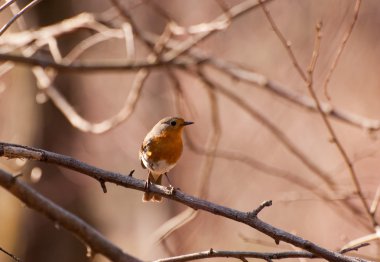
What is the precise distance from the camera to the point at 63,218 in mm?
3234

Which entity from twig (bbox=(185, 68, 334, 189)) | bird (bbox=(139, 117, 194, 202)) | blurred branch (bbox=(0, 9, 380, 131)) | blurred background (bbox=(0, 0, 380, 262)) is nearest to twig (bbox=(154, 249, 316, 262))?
bird (bbox=(139, 117, 194, 202))

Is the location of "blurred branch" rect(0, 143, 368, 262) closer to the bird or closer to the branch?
the bird

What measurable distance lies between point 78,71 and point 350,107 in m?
6.12

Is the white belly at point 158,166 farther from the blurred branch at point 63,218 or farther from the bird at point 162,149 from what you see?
the blurred branch at point 63,218

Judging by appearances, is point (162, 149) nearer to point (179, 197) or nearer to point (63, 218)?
point (63, 218)

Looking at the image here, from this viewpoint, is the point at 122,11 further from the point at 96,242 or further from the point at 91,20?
the point at 96,242

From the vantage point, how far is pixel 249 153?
372 inches

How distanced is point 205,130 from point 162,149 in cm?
678

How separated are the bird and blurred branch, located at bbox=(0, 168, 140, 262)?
56cm

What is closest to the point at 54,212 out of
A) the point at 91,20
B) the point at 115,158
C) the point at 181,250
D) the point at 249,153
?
the point at 91,20

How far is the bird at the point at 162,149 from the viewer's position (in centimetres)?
372

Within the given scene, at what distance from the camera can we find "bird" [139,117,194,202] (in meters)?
3.72

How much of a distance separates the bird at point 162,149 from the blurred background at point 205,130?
128 inches

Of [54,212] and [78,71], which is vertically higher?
[78,71]
